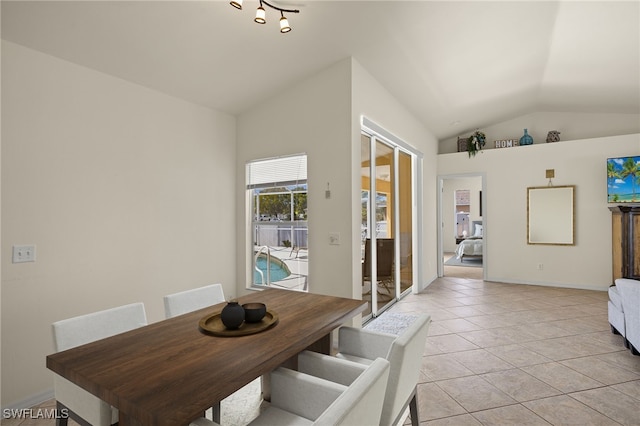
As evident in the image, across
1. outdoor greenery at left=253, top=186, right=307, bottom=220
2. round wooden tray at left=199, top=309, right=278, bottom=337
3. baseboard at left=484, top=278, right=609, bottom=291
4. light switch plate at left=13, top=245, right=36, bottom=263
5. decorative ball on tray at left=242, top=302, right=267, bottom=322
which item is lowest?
baseboard at left=484, top=278, right=609, bottom=291

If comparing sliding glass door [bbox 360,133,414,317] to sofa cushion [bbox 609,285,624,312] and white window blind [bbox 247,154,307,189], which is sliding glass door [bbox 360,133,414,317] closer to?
white window blind [bbox 247,154,307,189]

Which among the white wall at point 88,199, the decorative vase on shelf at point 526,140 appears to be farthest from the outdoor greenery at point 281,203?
the decorative vase on shelf at point 526,140

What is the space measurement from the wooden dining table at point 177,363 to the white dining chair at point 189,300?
0.35 m

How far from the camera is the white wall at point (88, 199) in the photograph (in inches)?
87.0

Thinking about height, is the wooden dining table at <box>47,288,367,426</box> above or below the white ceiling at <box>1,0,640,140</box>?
below

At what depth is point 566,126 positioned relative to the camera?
611 cm

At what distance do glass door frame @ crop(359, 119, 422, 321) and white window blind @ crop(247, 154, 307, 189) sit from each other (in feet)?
2.16

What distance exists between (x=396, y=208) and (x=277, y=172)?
1.87 metres

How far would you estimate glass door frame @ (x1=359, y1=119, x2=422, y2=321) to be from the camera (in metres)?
3.92

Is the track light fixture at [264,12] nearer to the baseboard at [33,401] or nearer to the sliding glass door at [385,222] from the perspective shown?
the sliding glass door at [385,222]

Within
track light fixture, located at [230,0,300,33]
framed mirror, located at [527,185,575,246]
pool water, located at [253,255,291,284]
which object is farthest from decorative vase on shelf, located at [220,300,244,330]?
framed mirror, located at [527,185,575,246]

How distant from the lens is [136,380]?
3.59ft

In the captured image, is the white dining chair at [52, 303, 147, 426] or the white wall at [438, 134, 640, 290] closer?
the white dining chair at [52, 303, 147, 426]

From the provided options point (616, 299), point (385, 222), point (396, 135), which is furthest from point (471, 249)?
point (396, 135)
